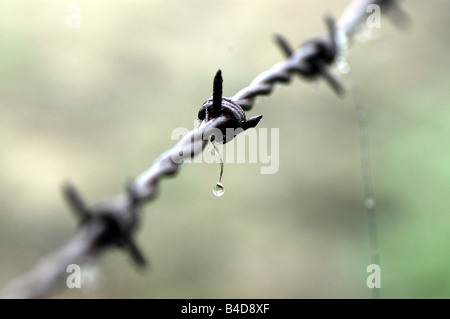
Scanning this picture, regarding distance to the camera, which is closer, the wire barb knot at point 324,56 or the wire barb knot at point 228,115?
the wire barb knot at point 228,115

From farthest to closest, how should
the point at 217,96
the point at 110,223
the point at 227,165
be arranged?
the point at 227,165 → the point at 217,96 → the point at 110,223

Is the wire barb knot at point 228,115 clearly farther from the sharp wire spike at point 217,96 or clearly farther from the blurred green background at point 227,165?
the blurred green background at point 227,165

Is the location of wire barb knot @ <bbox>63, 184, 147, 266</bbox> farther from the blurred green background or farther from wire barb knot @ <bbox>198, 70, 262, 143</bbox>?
the blurred green background

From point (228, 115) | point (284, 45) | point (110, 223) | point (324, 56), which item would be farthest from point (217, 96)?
point (324, 56)

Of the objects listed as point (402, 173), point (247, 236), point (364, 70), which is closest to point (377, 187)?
point (402, 173)

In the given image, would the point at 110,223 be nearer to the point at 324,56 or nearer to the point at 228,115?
the point at 228,115

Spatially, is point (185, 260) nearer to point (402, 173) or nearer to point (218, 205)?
point (218, 205)

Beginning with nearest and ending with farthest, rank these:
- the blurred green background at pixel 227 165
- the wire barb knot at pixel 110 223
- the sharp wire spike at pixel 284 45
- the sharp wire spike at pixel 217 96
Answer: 1. the wire barb knot at pixel 110 223
2. the sharp wire spike at pixel 217 96
3. the sharp wire spike at pixel 284 45
4. the blurred green background at pixel 227 165

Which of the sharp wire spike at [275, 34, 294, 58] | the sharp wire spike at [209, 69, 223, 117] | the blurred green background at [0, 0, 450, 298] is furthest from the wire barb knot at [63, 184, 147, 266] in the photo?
the blurred green background at [0, 0, 450, 298]

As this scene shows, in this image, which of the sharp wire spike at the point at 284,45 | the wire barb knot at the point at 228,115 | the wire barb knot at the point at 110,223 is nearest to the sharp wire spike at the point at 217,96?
the wire barb knot at the point at 228,115
